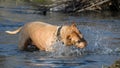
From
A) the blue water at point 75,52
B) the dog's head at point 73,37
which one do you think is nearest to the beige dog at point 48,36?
the dog's head at point 73,37

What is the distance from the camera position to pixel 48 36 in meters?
10.1

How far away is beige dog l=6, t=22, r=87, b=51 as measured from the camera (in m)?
9.70

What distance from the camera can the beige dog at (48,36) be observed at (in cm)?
970

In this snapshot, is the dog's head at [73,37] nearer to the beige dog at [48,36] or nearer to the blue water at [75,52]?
the beige dog at [48,36]

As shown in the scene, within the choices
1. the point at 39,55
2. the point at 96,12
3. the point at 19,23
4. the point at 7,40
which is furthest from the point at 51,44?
the point at 96,12

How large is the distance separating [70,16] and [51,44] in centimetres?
1006

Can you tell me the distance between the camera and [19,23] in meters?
17.4

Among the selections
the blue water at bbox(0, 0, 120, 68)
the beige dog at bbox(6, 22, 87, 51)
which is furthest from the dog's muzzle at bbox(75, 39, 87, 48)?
the blue water at bbox(0, 0, 120, 68)

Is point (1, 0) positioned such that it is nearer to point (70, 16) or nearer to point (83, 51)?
point (70, 16)

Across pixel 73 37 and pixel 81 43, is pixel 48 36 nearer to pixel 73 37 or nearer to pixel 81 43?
→ pixel 73 37

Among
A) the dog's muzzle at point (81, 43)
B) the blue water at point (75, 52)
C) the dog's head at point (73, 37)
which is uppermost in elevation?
the dog's head at point (73, 37)

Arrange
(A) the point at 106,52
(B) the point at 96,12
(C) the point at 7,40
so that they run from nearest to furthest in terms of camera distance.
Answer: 1. (A) the point at 106,52
2. (C) the point at 7,40
3. (B) the point at 96,12

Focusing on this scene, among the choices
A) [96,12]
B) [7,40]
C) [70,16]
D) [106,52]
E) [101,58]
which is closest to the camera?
[101,58]

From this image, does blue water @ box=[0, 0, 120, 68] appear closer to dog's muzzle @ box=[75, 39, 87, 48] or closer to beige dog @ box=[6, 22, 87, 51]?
beige dog @ box=[6, 22, 87, 51]
